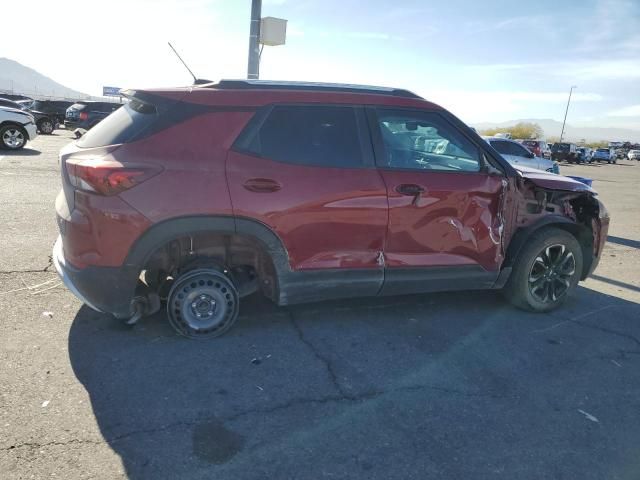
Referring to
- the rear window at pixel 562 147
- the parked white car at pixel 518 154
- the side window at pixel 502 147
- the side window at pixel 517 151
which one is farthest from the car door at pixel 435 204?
the rear window at pixel 562 147

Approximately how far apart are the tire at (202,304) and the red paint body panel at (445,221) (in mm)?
1293

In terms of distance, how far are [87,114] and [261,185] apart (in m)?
22.3

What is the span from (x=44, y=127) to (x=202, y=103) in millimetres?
24824

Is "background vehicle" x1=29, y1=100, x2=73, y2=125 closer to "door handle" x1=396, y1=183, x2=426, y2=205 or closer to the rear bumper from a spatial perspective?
the rear bumper

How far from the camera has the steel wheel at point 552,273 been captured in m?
4.69

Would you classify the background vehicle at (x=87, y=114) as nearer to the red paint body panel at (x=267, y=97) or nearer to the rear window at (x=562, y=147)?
the red paint body panel at (x=267, y=97)

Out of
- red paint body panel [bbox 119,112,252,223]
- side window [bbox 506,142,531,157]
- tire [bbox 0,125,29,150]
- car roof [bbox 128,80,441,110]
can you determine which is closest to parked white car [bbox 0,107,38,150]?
tire [bbox 0,125,29,150]

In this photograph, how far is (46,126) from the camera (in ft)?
80.2

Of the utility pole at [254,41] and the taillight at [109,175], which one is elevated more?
the utility pole at [254,41]

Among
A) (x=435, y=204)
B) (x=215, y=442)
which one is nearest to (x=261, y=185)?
(x=435, y=204)

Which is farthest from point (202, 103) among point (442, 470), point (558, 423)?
point (558, 423)

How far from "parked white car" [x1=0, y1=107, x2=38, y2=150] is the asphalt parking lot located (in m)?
11.5

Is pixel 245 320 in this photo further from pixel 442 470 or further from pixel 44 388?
pixel 442 470

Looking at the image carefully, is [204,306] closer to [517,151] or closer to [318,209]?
[318,209]
